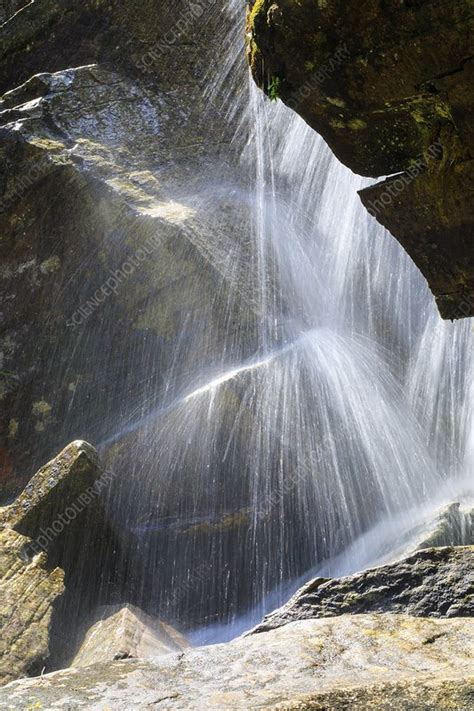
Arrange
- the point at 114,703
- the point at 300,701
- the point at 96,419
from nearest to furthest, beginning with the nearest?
the point at 300,701
the point at 114,703
the point at 96,419

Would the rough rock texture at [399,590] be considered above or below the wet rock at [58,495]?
above

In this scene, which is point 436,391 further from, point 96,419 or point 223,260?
point 96,419

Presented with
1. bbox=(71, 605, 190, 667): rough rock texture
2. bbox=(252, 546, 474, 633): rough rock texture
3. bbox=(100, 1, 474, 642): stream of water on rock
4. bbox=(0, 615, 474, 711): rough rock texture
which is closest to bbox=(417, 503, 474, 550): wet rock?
bbox=(100, 1, 474, 642): stream of water on rock

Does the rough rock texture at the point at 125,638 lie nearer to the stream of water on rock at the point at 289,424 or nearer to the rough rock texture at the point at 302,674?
the stream of water on rock at the point at 289,424

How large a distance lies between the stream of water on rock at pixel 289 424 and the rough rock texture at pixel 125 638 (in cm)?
59

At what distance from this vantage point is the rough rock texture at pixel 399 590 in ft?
13.3

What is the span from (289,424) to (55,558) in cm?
235

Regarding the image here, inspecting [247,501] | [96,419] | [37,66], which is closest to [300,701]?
[247,501]

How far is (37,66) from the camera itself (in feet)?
35.9

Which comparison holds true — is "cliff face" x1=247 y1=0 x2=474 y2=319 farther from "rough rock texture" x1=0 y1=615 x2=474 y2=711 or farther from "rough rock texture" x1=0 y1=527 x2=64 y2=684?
"rough rock texture" x1=0 y1=527 x2=64 y2=684

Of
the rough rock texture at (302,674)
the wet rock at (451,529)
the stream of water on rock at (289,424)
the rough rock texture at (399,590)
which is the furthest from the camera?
the stream of water on rock at (289,424)

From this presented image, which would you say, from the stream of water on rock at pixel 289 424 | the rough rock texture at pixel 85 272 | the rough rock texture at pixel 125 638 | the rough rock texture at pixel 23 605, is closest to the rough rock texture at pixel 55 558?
the rough rock texture at pixel 23 605

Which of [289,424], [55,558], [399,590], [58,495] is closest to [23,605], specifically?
[55,558]

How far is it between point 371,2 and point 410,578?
2636 millimetres
